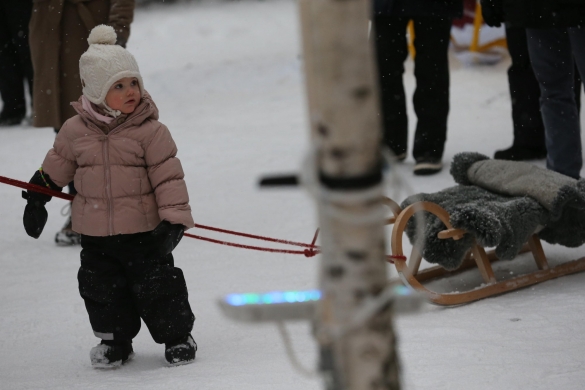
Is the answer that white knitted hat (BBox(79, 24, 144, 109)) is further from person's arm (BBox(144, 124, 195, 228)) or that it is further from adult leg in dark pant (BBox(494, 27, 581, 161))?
adult leg in dark pant (BBox(494, 27, 581, 161))

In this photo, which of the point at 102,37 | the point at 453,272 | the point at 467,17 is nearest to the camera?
the point at 102,37

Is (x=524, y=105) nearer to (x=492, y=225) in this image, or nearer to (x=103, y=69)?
(x=492, y=225)

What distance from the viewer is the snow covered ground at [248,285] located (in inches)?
102

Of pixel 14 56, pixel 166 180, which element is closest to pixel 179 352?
pixel 166 180

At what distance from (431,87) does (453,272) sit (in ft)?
5.65

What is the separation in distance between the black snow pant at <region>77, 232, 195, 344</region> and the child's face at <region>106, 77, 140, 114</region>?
42cm

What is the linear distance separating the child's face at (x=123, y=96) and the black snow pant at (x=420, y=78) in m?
2.47

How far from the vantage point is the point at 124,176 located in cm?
271

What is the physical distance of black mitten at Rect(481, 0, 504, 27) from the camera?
4375 millimetres

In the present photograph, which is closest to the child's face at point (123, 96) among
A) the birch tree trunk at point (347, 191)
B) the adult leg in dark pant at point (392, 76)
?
the birch tree trunk at point (347, 191)

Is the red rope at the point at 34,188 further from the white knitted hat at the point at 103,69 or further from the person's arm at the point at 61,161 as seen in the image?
the white knitted hat at the point at 103,69

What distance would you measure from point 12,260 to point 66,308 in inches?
34.2

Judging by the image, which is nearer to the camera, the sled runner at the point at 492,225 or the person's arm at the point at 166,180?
the person's arm at the point at 166,180

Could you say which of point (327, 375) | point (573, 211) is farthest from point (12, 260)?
point (327, 375)
